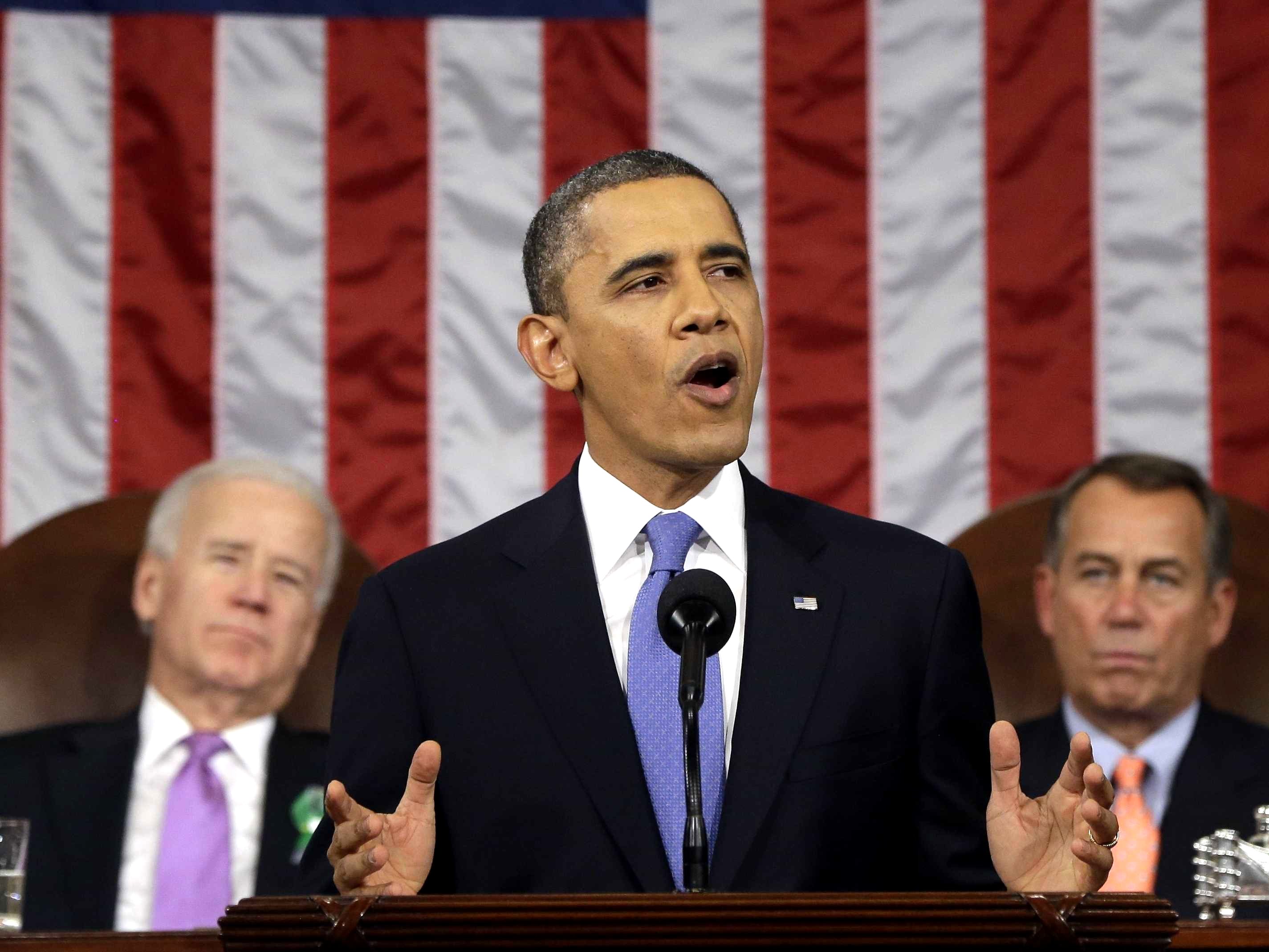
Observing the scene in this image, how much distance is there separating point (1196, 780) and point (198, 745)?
2247 mm

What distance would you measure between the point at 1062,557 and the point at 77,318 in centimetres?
243

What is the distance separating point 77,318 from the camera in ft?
14.4

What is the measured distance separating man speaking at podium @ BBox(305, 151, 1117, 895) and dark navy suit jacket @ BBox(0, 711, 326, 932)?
162cm

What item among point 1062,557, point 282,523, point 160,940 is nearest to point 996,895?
point 160,940

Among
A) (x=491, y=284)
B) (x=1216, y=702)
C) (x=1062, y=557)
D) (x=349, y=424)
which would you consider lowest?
(x=1216, y=702)

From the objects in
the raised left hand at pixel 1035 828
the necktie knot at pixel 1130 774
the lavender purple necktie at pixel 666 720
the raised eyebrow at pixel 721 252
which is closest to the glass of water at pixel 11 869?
the lavender purple necktie at pixel 666 720

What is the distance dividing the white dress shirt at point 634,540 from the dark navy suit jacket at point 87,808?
5.26 ft

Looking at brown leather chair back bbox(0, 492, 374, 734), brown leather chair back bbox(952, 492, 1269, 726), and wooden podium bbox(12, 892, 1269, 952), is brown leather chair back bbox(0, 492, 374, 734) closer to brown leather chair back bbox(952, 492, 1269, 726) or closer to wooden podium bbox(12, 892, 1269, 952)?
brown leather chair back bbox(952, 492, 1269, 726)

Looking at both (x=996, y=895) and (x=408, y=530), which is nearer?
(x=996, y=895)

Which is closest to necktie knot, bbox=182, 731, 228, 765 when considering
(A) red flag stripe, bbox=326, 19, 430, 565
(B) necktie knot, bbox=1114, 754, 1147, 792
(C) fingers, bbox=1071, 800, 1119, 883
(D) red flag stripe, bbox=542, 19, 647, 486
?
(A) red flag stripe, bbox=326, 19, 430, 565

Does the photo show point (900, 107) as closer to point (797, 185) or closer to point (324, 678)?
point (797, 185)

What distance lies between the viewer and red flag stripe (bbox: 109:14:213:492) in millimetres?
4410

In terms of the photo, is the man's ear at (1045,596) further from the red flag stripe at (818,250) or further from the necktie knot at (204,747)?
the necktie knot at (204,747)

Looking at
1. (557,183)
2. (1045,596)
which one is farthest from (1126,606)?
(557,183)
